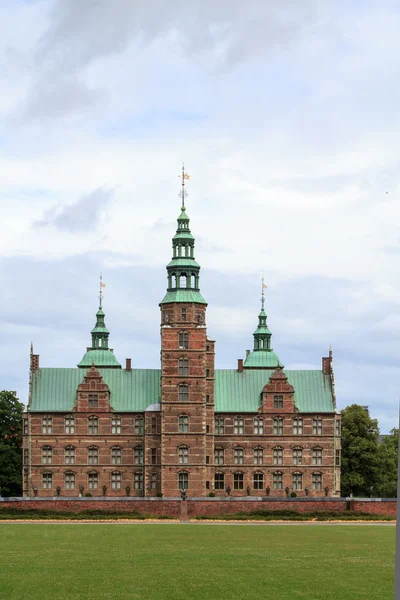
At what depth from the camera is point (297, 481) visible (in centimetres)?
9469

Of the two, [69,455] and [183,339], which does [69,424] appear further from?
[183,339]

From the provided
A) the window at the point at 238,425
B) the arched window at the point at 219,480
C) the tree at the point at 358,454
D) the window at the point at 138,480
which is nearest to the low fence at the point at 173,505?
the window at the point at 138,480

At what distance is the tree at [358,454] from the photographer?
98.2m

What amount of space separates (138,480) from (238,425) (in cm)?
863

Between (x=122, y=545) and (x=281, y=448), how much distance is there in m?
47.8

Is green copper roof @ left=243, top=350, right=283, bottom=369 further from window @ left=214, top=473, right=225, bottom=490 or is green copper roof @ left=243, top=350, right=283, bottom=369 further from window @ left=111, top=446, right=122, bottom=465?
window @ left=111, top=446, right=122, bottom=465

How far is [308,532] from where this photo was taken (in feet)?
193

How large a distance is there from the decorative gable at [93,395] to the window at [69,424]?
1198 millimetres

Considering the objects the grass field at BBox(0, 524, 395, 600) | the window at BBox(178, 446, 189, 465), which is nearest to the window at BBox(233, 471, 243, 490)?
the window at BBox(178, 446, 189, 465)

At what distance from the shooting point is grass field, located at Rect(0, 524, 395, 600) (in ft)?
105

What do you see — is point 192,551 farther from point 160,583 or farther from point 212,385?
point 212,385

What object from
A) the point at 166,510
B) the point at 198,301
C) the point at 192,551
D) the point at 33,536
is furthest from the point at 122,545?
the point at 198,301

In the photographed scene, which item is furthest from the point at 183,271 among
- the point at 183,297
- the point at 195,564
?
the point at 195,564

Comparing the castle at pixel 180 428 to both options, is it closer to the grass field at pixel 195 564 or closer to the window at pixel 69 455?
the window at pixel 69 455
